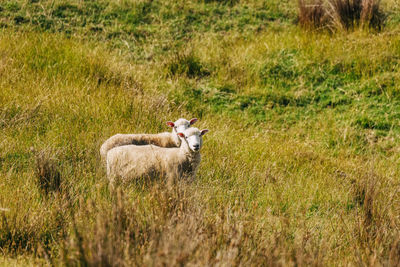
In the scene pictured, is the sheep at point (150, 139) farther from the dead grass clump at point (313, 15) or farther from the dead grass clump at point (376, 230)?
the dead grass clump at point (313, 15)

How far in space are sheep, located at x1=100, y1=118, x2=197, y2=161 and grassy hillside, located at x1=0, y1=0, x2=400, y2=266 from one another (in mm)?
193

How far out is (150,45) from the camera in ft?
28.0

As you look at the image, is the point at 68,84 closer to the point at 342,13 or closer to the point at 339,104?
the point at 339,104

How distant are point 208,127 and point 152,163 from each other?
2170 mm

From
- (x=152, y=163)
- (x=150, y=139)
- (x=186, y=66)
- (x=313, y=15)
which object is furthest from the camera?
(x=313, y=15)

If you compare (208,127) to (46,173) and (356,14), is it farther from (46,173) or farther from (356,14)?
(356,14)

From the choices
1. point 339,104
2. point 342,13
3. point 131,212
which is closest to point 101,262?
point 131,212

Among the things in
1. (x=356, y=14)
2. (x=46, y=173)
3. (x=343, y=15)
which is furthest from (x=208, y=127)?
(x=356, y=14)

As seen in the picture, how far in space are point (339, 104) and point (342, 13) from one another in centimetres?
243

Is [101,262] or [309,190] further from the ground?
[101,262]

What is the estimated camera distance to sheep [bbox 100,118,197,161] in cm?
454

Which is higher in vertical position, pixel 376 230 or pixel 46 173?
pixel 46 173

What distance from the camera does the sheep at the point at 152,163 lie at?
13.6 feet

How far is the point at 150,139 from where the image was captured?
4.85m
